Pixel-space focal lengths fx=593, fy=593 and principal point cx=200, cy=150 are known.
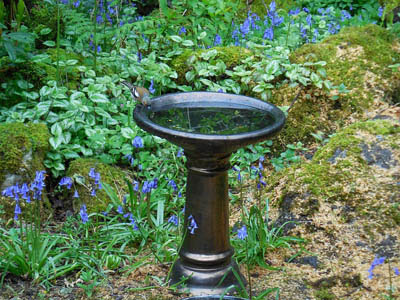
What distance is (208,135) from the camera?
2793 mm

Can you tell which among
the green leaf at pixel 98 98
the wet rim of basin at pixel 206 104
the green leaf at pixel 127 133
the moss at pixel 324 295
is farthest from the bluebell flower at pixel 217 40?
the moss at pixel 324 295

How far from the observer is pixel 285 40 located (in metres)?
5.86

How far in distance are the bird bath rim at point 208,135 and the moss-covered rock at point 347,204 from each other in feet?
2.75

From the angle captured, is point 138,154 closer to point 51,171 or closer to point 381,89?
point 51,171

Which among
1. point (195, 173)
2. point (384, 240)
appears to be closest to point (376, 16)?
point (384, 240)

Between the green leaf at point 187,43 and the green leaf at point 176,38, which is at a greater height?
the green leaf at point 176,38

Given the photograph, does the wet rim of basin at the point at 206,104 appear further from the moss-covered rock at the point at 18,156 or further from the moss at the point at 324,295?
the moss-covered rock at the point at 18,156

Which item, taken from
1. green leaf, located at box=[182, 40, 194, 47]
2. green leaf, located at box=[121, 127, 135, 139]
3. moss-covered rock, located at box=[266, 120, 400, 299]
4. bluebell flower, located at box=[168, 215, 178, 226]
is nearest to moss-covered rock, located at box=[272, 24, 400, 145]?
moss-covered rock, located at box=[266, 120, 400, 299]

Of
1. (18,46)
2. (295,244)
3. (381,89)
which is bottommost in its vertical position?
(295,244)

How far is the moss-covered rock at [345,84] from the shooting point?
5.00m

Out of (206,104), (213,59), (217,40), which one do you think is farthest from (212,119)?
(217,40)

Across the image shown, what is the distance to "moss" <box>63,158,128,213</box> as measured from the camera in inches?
161

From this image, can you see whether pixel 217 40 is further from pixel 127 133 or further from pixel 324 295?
pixel 324 295

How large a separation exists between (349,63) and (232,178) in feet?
5.51
